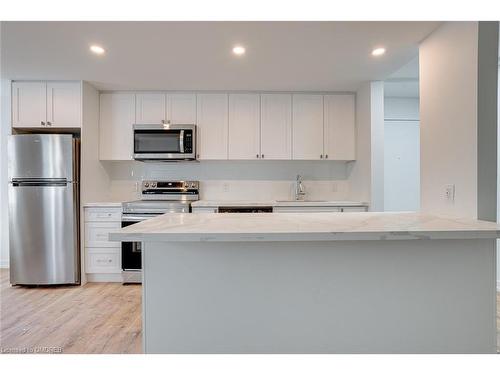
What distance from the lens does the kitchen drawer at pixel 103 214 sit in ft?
10.9

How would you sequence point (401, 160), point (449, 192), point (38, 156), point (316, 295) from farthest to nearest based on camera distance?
point (401, 160) < point (38, 156) < point (449, 192) < point (316, 295)

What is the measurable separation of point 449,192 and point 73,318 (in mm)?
3015

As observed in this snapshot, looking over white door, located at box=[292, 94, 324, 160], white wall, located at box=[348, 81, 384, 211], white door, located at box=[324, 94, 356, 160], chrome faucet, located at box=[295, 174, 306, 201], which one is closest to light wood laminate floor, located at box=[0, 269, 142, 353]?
chrome faucet, located at box=[295, 174, 306, 201]

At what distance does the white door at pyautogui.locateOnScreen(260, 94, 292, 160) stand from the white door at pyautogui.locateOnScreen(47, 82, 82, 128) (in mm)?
2104

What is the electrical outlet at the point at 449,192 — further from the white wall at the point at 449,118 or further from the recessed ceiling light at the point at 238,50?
the recessed ceiling light at the point at 238,50

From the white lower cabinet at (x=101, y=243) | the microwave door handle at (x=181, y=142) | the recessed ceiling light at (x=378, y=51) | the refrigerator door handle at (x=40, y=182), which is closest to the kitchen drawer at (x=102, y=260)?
the white lower cabinet at (x=101, y=243)

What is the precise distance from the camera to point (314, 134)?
3684 millimetres

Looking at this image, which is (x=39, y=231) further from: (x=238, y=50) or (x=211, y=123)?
(x=238, y=50)

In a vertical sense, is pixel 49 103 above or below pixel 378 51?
below

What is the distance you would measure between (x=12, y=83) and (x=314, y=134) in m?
3.51

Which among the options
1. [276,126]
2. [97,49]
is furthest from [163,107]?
[276,126]

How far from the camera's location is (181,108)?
3641 millimetres

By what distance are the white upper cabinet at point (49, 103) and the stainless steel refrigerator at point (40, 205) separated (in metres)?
0.28
